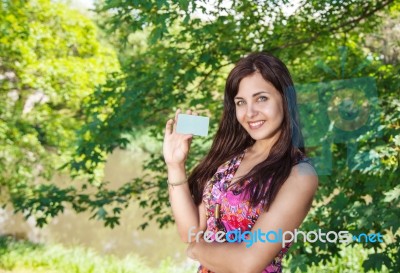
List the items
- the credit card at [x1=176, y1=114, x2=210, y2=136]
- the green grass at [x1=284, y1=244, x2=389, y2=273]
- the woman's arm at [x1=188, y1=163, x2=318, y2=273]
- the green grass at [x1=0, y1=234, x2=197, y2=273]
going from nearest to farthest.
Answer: the woman's arm at [x1=188, y1=163, x2=318, y2=273] → the credit card at [x1=176, y1=114, x2=210, y2=136] → the green grass at [x1=284, y1=244, x2=389, y2=273] → the green grass at [x1=0, y1=234, x2=197, y2=273]

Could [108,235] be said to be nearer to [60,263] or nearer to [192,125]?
[60,263]

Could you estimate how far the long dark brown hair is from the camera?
1.37 m

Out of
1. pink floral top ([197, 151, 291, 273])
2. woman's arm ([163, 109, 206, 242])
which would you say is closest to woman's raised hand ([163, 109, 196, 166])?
woman's arm ([163, 109, 206, 242])

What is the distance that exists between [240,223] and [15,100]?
28.8 feet

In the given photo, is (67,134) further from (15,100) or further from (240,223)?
(240,223)

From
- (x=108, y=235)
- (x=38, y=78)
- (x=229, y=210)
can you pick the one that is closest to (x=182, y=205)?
(x=229, y=210)

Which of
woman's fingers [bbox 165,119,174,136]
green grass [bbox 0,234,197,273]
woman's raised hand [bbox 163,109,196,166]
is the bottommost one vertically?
green grass [bbox 0,234,197,273]

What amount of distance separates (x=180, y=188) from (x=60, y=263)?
6.42 metres

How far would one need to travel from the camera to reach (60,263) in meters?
7.41

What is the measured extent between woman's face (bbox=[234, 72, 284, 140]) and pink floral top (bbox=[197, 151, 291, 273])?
159mm

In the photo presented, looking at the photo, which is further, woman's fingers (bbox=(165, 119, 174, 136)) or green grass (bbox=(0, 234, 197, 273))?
green grass (bbox=(0, 234, 197, 273))

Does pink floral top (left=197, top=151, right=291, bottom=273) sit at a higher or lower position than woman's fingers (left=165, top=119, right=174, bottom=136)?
lower

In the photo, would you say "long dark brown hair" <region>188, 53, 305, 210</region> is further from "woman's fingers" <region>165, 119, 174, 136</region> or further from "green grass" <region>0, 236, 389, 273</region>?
"green grass" <region>0, 236, 389, 273</region>

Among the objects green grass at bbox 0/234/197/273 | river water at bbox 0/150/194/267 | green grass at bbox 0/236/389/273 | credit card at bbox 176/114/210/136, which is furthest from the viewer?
river water at bbox 0/150/194/267
